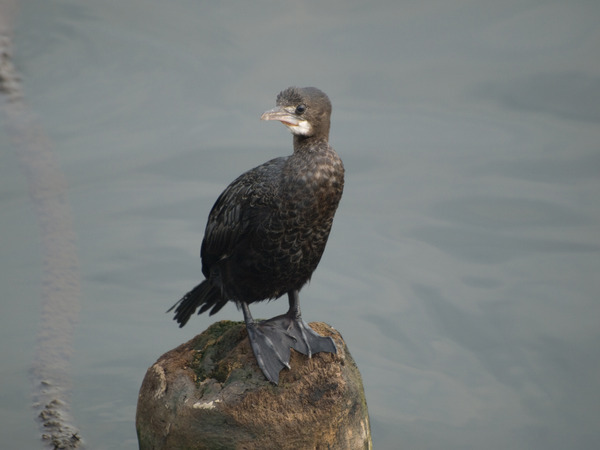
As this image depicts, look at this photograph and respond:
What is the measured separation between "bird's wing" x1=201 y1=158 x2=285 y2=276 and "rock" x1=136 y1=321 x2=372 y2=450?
571mm

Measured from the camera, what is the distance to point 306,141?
16.5 ft

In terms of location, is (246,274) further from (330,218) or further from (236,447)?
(236,447)

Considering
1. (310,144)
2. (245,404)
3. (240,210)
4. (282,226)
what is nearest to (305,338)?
(245,404)

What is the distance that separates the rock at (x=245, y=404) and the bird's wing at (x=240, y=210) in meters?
→ 0.57

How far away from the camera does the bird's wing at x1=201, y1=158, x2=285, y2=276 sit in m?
5.10

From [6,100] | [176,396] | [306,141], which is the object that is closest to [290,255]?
[306,141]

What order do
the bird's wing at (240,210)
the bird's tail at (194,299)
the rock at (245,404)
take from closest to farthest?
the rock at (245,404), the bird's wing at (240,210), the bird's tail at (194,299)

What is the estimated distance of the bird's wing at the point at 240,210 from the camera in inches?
201

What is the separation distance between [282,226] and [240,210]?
13.8 inches

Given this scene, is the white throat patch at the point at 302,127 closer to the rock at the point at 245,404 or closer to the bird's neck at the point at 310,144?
the bird's neck at the point at 310,144

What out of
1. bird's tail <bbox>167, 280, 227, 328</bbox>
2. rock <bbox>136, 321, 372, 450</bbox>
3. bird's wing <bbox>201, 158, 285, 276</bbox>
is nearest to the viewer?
rock <bbox>136, 321, 372, 450</bbox>

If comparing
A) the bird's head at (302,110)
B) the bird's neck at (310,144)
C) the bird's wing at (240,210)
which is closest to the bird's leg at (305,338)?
the bird's wing at (240,210)

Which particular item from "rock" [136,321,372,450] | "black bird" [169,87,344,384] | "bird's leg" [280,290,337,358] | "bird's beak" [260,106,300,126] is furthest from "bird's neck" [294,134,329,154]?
"rock" [136,321,372,450]

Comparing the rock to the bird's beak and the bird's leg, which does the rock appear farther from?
the bird's beak
